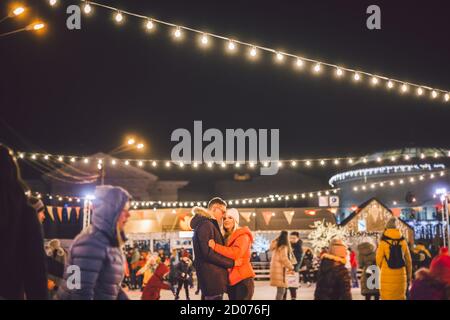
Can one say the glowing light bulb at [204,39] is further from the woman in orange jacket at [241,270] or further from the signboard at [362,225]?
the signboard at [362,225]

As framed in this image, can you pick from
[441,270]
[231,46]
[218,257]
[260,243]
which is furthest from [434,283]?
[260,243]

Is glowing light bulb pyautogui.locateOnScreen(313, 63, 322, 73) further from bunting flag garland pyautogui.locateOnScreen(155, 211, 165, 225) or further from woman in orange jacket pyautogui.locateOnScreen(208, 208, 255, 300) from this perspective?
bunting flag garland pyautogui.locateOnScreen(155, 211, 165, 225)

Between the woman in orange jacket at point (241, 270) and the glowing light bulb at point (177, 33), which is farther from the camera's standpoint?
the glowing light bulb at point (177, 33)

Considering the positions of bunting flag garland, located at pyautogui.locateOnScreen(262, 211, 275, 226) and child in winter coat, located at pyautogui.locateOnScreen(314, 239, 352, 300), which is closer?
child in winter coat, located at pyautogui.locateOnScreen(314, 239, 352, 300)

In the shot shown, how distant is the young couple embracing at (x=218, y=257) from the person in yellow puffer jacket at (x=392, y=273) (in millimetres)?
2427

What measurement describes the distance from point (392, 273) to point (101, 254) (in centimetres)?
565

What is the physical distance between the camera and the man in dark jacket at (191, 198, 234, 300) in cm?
762

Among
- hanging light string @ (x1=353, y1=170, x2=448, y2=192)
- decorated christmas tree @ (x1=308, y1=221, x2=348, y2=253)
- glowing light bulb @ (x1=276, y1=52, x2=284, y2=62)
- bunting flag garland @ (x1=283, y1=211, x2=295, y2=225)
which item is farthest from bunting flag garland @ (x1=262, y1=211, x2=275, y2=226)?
glowing light bulb @ (x1=276, y1=52, x2=284, y2=62)

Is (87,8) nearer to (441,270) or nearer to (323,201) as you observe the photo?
(441,270)

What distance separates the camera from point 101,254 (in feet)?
16.7

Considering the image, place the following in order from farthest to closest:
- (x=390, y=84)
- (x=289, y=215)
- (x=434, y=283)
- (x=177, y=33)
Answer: (x=289, y=215), (x=390, y=84), (x=177, y=33), (x=434, y=283)

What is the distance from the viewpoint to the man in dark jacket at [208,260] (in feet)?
25.0

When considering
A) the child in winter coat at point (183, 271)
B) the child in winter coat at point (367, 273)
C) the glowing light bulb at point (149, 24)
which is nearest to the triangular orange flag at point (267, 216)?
the child in winter coat at point (183, 271)
